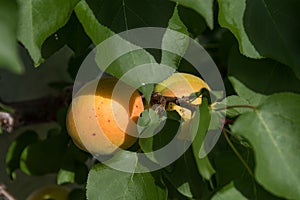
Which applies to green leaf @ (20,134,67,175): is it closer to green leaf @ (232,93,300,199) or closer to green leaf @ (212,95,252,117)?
green leaf @ (212,95,252,117)

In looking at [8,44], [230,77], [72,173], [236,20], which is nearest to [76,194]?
[72,173]

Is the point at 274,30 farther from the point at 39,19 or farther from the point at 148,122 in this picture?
the point at 39,19

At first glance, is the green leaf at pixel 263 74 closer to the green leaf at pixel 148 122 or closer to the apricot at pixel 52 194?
the green leaf at pixel 148 122

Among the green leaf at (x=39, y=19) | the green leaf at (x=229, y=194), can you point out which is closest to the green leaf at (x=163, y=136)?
the green leaf at (x=229, y=194)

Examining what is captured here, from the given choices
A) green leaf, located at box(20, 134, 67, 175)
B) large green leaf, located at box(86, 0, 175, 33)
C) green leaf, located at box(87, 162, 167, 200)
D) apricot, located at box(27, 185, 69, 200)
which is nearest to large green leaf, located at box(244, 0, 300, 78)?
large green leaf, located at box(86, 0, 175, 33)

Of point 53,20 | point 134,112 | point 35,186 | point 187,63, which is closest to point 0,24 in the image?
point 53,20

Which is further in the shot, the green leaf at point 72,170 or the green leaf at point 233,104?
the green leaf at point 72,170
